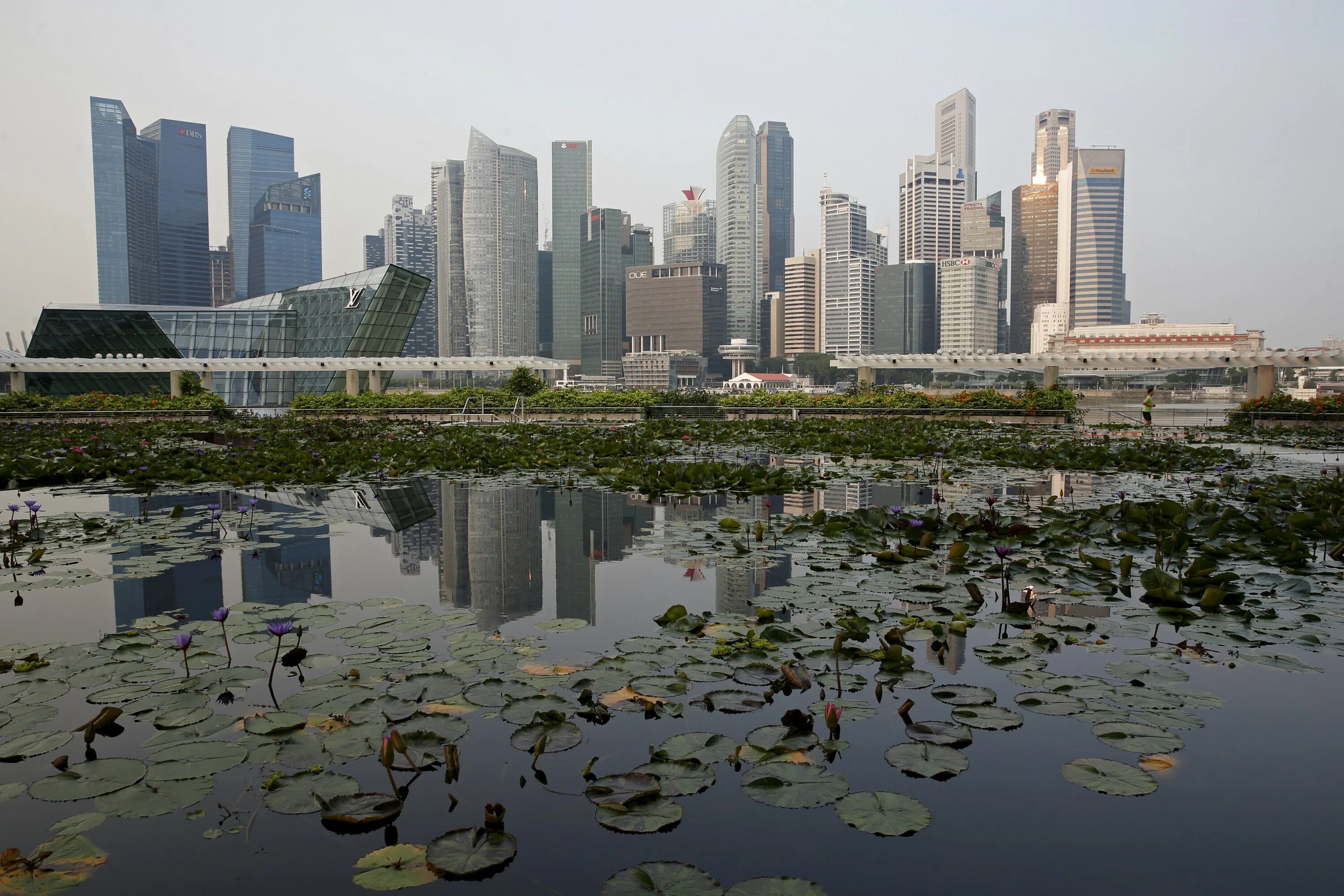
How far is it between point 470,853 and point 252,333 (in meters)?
63.7

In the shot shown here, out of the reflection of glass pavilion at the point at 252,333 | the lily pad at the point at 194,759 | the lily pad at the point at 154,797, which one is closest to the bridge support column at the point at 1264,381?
the lily pad at the point at 194,759

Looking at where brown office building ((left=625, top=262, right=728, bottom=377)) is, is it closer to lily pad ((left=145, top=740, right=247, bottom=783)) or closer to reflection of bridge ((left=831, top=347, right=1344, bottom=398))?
reflection of bridge ((left=831, top=347, right=1344, bottom=398))

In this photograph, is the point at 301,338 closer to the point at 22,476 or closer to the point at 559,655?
the point at 22,476

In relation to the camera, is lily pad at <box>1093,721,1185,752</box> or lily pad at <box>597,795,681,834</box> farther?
lily pad at <box>1093,721,1185,752</box>

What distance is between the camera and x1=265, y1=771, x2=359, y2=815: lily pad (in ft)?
8.27

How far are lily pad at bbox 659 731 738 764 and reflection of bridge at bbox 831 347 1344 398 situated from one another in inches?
1483

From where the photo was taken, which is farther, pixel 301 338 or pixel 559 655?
pixel 301 338

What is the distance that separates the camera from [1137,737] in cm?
303

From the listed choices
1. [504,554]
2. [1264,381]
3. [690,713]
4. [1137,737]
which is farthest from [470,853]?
[1264,381]

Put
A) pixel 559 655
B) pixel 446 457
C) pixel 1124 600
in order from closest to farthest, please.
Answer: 1. pixel 559 655
2. pixel 1124 600
3. pixel 446 457

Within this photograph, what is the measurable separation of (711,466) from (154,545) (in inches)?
238

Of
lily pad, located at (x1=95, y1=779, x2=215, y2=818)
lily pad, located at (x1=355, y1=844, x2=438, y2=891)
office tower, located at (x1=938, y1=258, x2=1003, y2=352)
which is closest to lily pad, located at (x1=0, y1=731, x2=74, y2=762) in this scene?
lily pad, located at (x1=95, y1=779, x2=215, y2=818)

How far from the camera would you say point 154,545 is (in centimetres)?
666

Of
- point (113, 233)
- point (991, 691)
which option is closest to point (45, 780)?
point (991, 691)
